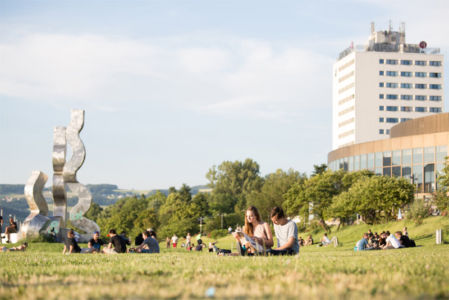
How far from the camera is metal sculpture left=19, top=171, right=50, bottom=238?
42.1 metres

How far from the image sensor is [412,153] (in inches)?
3302

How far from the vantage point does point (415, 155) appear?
8350cm

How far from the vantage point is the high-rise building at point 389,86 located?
151625 mm

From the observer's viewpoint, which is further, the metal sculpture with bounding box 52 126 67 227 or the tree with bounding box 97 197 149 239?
the tree with bounding box 97 197 149 239

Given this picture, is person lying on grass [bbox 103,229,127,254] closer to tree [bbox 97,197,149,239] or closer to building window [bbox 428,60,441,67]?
tree [bbox 97,197,149,239]

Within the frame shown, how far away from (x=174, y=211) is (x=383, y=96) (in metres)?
66.7

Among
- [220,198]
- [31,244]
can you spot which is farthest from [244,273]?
[220,198]

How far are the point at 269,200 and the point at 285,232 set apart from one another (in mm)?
83539

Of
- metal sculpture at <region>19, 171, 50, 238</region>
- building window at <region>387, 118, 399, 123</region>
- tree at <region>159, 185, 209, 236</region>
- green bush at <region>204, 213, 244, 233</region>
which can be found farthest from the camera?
building window at <region>387, 118, 399, 123</region>

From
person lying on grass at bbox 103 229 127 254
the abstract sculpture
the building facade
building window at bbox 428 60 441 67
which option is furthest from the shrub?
building window at bbox 428 60 441 67

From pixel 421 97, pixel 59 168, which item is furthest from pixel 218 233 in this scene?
pixel 421 97

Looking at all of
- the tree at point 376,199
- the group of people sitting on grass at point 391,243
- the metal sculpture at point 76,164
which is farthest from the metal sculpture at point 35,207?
the tree at point 376,199

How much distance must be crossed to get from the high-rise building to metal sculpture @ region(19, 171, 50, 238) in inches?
4581

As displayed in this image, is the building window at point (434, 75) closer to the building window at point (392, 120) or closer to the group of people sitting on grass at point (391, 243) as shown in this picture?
the building window at point (392, 120)
